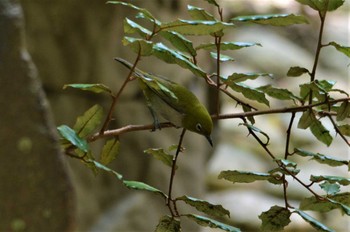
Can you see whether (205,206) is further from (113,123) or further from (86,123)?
(113,123)

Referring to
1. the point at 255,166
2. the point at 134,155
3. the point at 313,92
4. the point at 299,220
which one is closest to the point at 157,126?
the point at 313,92

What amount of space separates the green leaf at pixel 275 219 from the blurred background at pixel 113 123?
0.81 ft

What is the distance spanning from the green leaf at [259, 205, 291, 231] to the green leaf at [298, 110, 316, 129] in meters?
0.12

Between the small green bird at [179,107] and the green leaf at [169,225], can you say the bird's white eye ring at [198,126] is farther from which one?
the green leaf at [169,225]

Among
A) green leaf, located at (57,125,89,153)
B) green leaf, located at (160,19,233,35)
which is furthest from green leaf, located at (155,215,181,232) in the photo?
green leaf, located at (160,19,233,35)

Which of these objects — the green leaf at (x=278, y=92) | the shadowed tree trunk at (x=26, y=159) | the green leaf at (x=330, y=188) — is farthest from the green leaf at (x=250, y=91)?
the shadowed tree trunk at (x=26, y=159)

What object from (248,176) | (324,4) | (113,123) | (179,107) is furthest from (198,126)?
(113,123)

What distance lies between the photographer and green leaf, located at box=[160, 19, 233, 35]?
79 cm

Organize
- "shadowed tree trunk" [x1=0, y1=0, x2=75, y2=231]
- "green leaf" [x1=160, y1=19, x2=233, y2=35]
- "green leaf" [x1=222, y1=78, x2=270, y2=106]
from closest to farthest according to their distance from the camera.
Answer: "shadowed tree trunk" [x1=0, y1=0, x2=75, y2=231] → "green leaf" [x1=160, y1=19, x2=233, y2=35] → "green leaf" [x1=222, y1=78, x2=270, y2=106]

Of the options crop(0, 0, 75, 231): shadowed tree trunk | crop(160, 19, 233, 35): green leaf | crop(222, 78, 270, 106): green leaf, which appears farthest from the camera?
crop(222, 78, 270, 106): green leaf

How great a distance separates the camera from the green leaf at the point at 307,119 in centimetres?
90

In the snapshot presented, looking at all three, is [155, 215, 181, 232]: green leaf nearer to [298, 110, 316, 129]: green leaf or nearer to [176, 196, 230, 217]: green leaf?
[176, 196, 230, 217]: green leaf

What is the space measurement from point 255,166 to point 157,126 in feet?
12.3

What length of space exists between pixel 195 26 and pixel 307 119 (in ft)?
0.72
